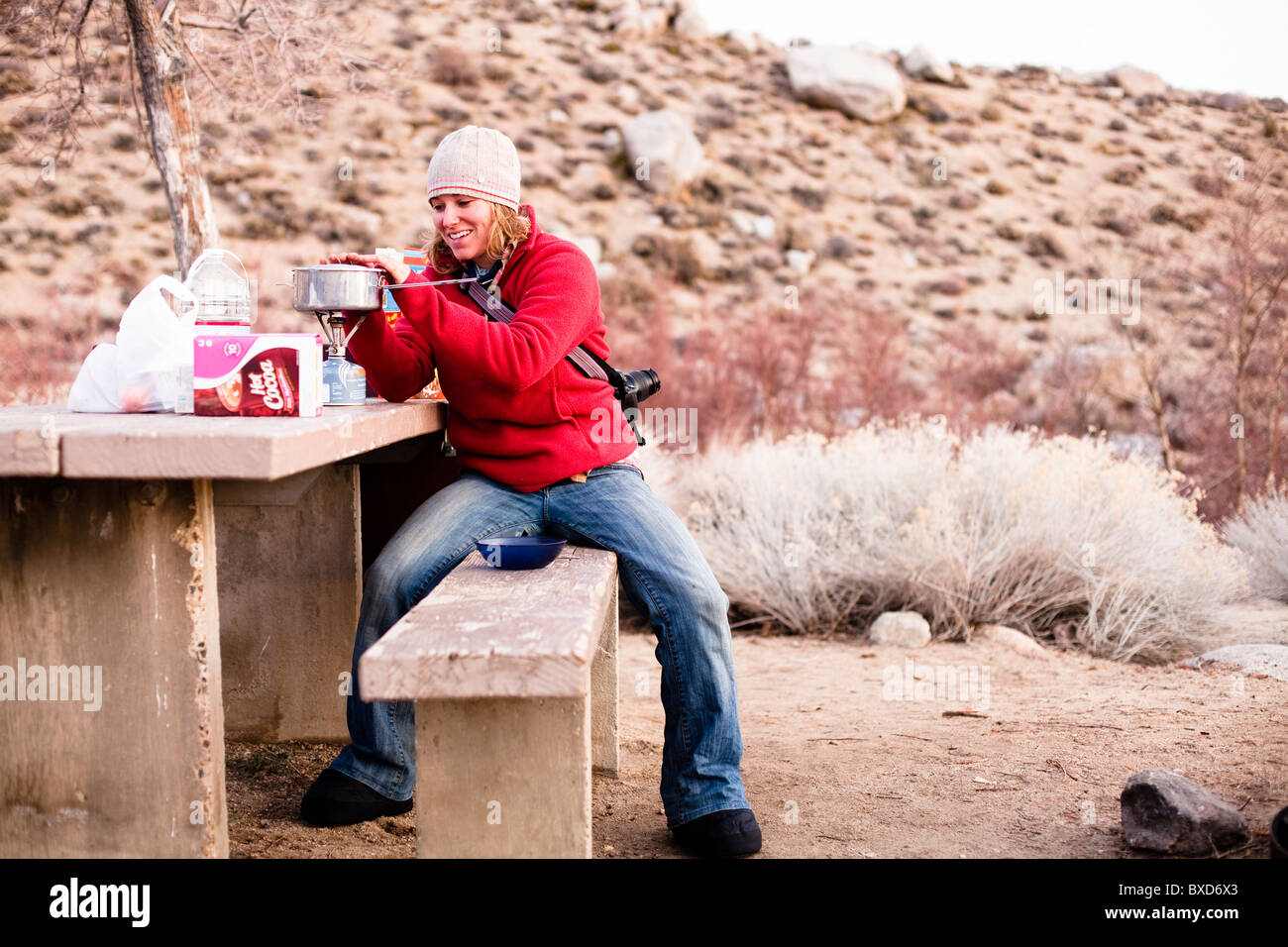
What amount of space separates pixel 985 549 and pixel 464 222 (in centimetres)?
330

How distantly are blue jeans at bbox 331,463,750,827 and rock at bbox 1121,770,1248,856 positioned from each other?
976 mm

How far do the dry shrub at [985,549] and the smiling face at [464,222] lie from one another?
2856 mm

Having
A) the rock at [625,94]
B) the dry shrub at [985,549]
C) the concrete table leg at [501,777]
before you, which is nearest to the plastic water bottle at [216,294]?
the concrete table leg at [501,777]

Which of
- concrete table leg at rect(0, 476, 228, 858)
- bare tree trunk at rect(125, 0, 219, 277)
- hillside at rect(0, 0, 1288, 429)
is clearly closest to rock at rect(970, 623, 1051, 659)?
concrete table leg at rect(0, 476, 228, 858)

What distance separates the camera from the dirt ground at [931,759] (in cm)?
297

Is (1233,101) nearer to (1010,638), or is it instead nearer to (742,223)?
(742,223)

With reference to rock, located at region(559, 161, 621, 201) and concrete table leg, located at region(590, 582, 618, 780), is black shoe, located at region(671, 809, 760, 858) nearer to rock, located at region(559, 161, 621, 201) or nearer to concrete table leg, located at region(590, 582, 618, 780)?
concrete table leg, located at region(590, 582, 618, 780)

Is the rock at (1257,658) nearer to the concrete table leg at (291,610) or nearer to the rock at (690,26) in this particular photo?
the concrete table leg at (291,610)

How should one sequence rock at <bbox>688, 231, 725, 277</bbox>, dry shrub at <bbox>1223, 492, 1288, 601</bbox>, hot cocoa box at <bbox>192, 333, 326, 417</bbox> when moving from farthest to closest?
rock at <bbox>688, 231, 725, 277</bbox>
dry shrub at <bbox>1223, 492, 1288, 601</bbox>
hot cocoa box at <bbox>192, 333, 326, 417</bbox>

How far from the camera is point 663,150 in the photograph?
2228 centimetres

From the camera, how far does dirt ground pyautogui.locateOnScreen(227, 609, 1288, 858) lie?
2975 mm

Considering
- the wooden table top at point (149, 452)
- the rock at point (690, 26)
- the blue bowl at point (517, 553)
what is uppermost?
the rock at point (690, 26)

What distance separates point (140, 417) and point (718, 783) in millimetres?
1618
